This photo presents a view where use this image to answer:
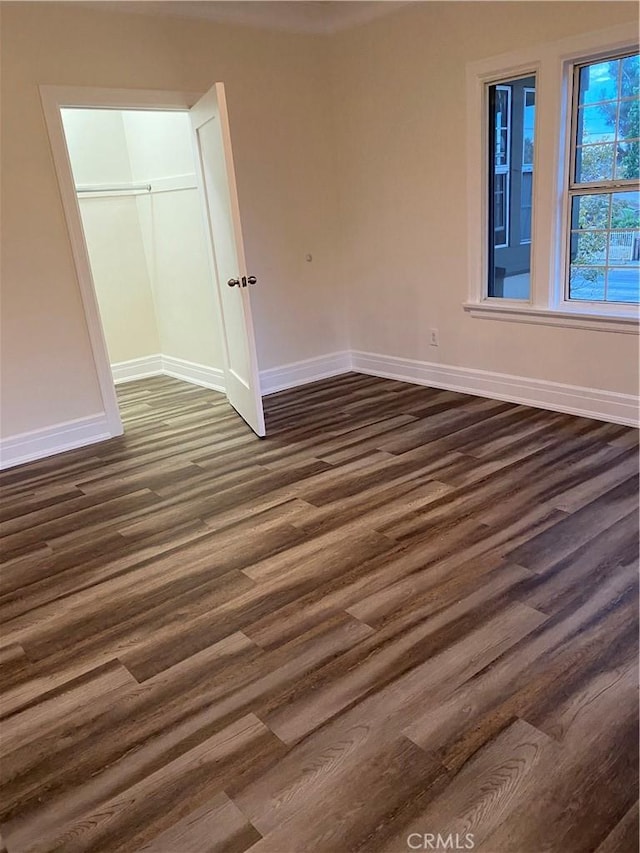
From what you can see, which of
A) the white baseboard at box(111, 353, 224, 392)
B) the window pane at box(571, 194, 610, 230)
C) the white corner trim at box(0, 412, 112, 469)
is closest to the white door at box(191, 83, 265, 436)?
the white baseboard at box(111, 353, 224, 392)

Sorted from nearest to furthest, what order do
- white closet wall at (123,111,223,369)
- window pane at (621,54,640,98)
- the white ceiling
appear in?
window pane at (621,54,640,98), the white ceiling, white closet wall at (123,111,223,369)

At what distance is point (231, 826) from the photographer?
59.2 inches

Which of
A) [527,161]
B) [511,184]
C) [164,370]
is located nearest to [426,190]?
[511,184]

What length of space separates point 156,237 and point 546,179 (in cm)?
336

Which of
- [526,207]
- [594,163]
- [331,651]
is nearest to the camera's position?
[331,651]

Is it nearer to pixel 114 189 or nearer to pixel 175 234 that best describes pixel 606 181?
pixel 175 234

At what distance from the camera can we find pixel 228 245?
3.94m

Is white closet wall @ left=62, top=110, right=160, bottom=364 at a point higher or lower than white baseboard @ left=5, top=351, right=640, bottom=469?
higher

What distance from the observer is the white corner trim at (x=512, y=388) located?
3703 mm

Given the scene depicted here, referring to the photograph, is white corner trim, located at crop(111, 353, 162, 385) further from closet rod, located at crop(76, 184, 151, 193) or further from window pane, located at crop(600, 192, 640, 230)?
window pane, located at crop(600, 192, 640, 230)

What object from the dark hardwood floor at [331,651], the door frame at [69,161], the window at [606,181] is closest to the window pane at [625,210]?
the window at [606,181]

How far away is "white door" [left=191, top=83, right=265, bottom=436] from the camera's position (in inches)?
143

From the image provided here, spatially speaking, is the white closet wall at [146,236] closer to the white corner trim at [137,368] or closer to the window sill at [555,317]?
the white corner trim at [137,368]

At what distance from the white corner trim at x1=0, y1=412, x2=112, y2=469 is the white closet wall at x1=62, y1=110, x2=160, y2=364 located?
5.50ft
